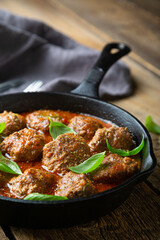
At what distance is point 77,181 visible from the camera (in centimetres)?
248

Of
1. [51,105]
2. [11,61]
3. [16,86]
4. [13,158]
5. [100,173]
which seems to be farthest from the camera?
[11,61]

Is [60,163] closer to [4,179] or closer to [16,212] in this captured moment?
[4,179]

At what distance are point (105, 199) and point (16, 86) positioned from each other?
112 inches

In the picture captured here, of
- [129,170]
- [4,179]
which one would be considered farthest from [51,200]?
[129,170]

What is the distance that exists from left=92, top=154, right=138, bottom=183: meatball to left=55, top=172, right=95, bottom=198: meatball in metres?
0.19

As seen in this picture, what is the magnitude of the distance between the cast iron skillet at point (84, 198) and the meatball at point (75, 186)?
0.14 metres

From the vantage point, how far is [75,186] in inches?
95.9

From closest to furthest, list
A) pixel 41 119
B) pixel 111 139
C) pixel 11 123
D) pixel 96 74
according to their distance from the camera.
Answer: pixel 111 139, pixel 11 123, pixel 41 119, pixel 96 74

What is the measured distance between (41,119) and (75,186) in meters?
1.14

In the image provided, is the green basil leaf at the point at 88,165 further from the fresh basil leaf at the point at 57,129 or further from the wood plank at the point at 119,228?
the fresh basil leaf at the point at 57,129

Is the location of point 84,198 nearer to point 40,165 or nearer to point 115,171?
point 115,171

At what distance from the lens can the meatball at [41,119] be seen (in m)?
3.37

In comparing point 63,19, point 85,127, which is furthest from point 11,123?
point 63,19

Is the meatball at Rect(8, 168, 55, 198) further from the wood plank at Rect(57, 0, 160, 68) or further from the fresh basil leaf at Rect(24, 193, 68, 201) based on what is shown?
the wood plank at Rect(57, 0, 160, 68)
